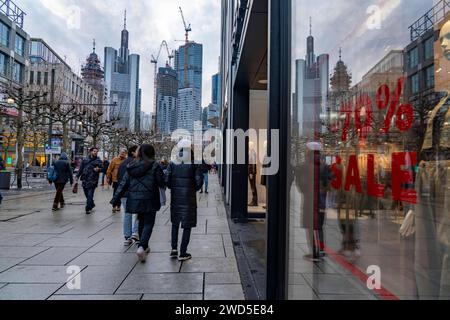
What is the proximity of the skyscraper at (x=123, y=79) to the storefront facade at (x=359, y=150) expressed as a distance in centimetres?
2930

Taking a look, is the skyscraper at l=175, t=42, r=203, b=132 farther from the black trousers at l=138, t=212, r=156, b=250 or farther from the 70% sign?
the 70% sign

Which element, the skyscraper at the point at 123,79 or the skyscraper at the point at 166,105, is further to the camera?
the skyscraper at the point at 166,105

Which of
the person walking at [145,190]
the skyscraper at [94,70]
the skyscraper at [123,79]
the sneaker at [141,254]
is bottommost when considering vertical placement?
the sneaker at [141,254]

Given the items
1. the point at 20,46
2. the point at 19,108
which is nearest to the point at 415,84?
the point at 19,108

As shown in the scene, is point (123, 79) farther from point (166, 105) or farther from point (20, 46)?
point (20, 46)

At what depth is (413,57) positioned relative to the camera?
1.55 m

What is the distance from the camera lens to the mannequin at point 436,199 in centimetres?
142

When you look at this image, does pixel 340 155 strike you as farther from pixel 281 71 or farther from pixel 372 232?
pixel 281 71

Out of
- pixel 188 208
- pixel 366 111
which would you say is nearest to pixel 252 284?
pixel 188 208

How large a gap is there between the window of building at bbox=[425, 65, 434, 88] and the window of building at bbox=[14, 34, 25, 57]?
162 feet

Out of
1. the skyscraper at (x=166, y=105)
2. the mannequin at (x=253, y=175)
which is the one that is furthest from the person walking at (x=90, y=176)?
the skyscraper at (x=166, y=105)

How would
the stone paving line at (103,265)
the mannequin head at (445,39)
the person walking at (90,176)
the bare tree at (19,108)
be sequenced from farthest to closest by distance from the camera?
the bare tree at (19,108), the person walking at (90,176), the stone paving line at (103,265), the mannequin head at (445,39)

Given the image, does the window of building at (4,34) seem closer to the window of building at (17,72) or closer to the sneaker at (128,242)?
the window of building at (17,72)

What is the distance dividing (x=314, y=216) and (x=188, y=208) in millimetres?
2878
